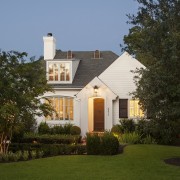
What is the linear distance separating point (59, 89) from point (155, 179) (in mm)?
18648

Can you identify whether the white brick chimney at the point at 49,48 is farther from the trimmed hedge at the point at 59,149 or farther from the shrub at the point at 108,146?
the shrub at the point at 108,146

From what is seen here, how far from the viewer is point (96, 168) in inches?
611

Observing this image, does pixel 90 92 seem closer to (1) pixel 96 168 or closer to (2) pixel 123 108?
(2) pixel 123 108

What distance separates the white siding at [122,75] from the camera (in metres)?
30.1

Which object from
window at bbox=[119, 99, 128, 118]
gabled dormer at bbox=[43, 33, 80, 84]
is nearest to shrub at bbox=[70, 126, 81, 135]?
window at bbox=[119, 99, 128, 118]

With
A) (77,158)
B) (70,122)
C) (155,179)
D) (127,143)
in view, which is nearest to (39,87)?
Result: (77,158)

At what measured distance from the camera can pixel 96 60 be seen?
3525 cm

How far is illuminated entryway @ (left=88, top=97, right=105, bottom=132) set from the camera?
31484mm

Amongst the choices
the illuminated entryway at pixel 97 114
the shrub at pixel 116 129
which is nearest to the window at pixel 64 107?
the illuminated entryway at pixel 97 114

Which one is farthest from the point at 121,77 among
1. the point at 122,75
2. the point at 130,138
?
the point at 130,138

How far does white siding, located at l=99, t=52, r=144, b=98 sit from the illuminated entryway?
81.9 inches

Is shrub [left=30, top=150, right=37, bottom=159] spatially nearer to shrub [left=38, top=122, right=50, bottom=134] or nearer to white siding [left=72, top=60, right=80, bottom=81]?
shrub [left=38, top=122, right=50, bottom=134]

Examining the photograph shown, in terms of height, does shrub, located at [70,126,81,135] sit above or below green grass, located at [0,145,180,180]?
above

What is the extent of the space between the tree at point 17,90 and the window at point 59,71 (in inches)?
445
